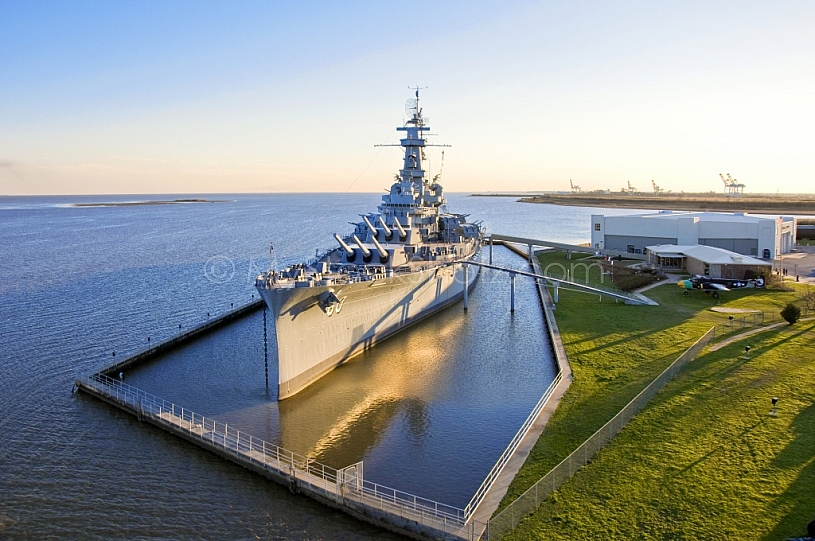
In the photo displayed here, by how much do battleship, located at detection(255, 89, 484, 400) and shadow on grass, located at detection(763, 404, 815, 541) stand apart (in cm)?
1778

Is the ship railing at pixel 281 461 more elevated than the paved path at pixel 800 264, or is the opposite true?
the paved path at pixel 800 264

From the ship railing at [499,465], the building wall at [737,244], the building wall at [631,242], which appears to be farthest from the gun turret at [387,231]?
the building wall at [737,244]

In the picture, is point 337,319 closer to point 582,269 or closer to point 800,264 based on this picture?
point 582,269

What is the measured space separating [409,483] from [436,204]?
35136mm

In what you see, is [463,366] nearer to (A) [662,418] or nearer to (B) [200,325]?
(A) [662,418]

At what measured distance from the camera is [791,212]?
140375 mm

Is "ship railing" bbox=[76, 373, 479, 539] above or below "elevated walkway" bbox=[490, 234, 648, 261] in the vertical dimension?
below

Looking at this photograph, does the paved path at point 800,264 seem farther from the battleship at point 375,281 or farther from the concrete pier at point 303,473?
the concrete pier at point 303,473

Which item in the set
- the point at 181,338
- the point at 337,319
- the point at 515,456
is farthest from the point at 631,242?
the point at 515,456

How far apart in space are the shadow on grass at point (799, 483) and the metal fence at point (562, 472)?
4.46 m

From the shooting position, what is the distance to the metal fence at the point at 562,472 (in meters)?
14.6

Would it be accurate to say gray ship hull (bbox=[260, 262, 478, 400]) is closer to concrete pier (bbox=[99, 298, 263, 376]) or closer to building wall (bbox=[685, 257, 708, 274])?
concrete pier (bbox=[99, 298, 263, 376])

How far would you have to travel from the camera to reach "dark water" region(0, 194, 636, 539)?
17312mm

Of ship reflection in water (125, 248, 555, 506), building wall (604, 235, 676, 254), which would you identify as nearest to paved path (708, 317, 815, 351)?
ship reflection in water (125, 248, 555, 506)
